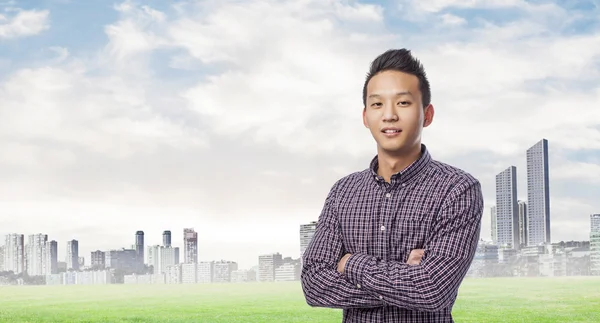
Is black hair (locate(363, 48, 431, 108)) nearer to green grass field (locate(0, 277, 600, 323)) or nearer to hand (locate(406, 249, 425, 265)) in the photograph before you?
hand (locate(406, 249, 425, 265))

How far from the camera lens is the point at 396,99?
212 centimetres

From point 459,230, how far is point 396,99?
423mm

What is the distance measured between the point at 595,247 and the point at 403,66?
15.2 meters

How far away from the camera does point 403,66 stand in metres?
2.16

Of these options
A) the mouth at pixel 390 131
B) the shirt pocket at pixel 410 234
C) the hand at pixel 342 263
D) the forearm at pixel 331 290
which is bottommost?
the forearm at pixel 331 290

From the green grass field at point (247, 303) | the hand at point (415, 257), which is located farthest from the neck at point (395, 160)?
the green grass field at point (247, 303)

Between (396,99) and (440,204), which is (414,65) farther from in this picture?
(440,204)

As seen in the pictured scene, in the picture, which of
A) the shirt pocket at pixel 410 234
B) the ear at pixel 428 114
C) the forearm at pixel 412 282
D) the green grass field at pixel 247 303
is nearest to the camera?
the forearm at pixel 412 282

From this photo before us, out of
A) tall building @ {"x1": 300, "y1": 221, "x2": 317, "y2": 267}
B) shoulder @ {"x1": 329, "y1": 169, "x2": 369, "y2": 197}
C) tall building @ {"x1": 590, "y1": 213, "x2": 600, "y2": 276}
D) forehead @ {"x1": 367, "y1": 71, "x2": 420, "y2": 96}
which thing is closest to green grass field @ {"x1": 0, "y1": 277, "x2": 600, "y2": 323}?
tall building @ {"x1": 590, "y1": 213, "x2": 600, "y2": 276}

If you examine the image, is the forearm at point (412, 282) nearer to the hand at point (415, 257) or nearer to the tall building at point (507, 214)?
the hand at point (415, 257)

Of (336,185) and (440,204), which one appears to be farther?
(336,185)

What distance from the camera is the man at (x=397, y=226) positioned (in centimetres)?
199

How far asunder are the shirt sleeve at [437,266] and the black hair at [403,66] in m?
0.31

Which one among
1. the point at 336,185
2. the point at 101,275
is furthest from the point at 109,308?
the point at 336,185
